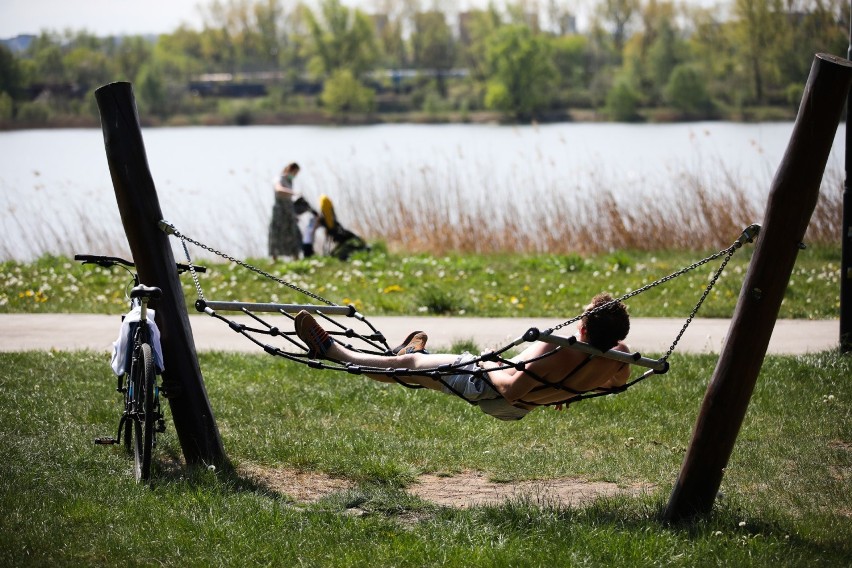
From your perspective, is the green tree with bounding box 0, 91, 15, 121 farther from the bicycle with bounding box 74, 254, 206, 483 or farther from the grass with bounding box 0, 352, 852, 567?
the bicycle with bounding box 74, 254, 206, 483

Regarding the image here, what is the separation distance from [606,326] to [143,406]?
2.48m

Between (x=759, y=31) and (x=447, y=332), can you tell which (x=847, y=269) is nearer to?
(x=447, y=332)

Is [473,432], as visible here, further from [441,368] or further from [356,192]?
[356,192]

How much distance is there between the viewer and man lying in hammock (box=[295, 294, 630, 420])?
5.32 metres

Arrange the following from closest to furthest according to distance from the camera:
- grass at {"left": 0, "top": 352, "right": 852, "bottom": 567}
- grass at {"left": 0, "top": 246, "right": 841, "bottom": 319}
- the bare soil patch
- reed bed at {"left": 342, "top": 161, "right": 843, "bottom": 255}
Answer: grass at {"left": 0, "top": 352, "right": 852, "bottom": 567}
the bare soil patch
grass at {"left": 0, "top": 246, "right": 841, "bottom": 319}
reed bed at {"left": 342, "top": 161, "right": 843, "bottom": 255}

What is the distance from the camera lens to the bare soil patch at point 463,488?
583 centimetres

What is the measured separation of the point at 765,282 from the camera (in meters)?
5.09

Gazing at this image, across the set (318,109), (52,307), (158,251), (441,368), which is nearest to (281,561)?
(441,368)

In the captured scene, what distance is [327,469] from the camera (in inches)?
250

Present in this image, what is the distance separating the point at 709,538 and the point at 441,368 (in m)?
1.47

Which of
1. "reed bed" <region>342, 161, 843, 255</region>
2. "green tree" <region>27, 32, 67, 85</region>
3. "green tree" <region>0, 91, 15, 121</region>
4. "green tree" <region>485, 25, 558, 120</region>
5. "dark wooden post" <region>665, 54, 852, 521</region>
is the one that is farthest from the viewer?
"green tree" <region>485, 25, 558, 120</region>

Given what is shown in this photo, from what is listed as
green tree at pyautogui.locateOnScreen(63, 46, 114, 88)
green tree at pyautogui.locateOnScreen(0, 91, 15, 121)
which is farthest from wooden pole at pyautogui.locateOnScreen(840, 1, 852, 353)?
green tree at pyautogui.locateOnScreen(63, 46, 114, 88)

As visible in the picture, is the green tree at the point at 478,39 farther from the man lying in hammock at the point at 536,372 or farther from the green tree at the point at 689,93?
the man lying in hammock at the point at 536,372

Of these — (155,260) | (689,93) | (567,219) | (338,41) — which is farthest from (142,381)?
(338,41)
